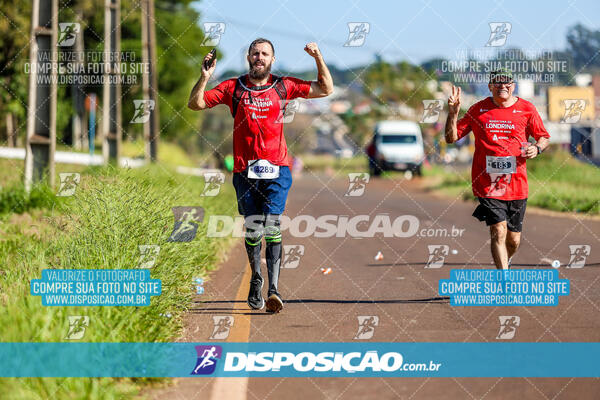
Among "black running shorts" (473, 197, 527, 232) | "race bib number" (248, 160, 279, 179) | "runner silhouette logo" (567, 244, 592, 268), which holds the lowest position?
"runner silhouette logo" (567, 244, 592, 268)

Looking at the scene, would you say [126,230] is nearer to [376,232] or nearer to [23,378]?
[23,378]

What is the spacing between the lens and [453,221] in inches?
720

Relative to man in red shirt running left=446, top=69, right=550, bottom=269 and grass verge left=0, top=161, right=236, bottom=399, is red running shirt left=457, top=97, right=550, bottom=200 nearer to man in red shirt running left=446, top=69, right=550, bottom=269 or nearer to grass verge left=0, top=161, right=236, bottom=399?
man in red shirt running left=446, top=69, right=550, bottom=269

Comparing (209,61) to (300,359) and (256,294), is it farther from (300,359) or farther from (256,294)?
(300,359)

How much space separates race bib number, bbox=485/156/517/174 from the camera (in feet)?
27.3

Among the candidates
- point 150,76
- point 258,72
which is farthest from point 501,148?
point 150,76

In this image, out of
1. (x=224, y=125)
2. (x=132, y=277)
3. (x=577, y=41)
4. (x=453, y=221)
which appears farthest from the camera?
(x=224, y=125)

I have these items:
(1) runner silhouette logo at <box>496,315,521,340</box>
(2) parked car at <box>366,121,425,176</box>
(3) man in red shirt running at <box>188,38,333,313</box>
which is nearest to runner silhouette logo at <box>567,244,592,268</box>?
(1) runner silhouette logo at <box>496,315,521,340</box>

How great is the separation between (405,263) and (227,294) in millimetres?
3058

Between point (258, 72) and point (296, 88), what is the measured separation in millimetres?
358

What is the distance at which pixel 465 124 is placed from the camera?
861cm

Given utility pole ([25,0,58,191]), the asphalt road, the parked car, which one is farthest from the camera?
the parked car

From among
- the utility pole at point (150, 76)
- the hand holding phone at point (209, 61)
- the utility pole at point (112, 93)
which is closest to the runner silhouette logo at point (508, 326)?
the hand holding phone at point (209, 61)

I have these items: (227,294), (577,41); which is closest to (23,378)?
(227,294)
